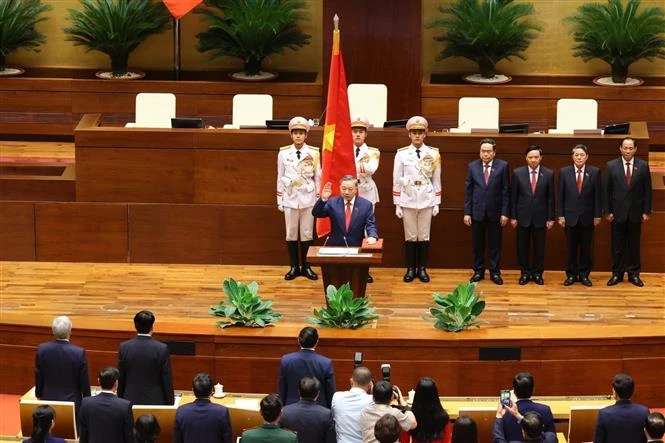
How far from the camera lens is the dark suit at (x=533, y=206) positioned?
1296 centimetres

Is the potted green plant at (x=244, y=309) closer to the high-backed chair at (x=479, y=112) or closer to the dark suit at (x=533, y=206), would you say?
the dark suit at (x=533, y=206)

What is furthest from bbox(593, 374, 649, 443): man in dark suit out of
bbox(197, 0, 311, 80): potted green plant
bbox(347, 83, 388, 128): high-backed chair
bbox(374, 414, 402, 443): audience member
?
bbox(197, 0, 311, 80): potted green plant

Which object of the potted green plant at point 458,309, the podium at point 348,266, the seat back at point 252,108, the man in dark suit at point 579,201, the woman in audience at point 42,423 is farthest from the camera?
the seat back at point 252,108

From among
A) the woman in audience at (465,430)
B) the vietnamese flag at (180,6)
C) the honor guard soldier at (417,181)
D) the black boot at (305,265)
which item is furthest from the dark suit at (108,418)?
the vietnamese flag at (180,6)

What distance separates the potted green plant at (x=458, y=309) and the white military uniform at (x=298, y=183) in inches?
87.2

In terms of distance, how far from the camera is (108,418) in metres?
9.03

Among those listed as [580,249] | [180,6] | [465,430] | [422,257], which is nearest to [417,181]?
[422,257]

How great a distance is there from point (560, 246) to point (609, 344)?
8.44 feet

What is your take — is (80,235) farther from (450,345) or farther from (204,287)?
(450,345)

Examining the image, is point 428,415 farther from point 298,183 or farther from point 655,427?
point 298,183

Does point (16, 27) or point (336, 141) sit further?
point (16, 27)

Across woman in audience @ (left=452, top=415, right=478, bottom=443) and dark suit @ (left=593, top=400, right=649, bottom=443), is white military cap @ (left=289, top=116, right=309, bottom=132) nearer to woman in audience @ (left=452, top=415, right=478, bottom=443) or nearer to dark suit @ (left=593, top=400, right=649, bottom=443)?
dark suit @ (left=593, top=400, right=649, bottom=443)

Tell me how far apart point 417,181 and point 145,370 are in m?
3.90

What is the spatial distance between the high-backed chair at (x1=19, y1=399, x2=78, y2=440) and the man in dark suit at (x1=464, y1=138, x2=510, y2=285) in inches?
182
